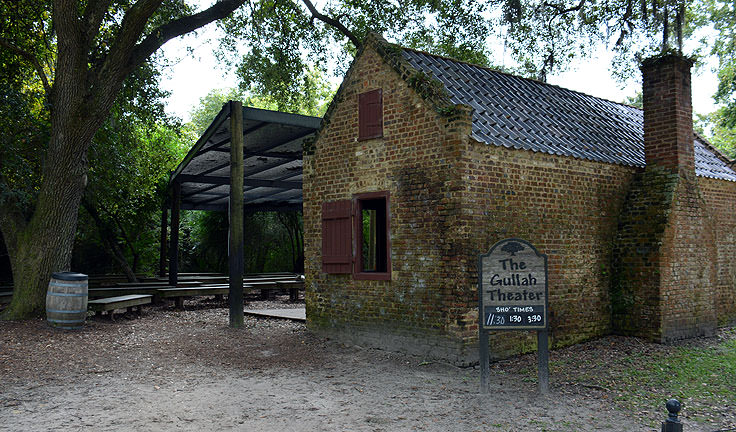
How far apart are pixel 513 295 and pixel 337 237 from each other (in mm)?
3701

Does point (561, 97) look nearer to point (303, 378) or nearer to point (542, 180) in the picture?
point (542, 180)

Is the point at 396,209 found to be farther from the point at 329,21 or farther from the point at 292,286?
the point at 329,21

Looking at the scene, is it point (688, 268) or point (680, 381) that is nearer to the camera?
point (680, 381)

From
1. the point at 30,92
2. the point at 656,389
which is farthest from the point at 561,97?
the point at 30,92

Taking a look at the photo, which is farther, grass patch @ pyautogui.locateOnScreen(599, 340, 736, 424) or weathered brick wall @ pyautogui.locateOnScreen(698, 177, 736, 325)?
weathered brick wall @ pyautogui.locateOnScreen(698, 177, 736, 325)

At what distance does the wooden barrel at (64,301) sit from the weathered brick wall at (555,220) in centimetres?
702

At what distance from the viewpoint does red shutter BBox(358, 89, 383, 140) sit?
9203 mm

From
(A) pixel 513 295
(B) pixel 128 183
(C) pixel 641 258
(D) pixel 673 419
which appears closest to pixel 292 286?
(B) pixel 128 183

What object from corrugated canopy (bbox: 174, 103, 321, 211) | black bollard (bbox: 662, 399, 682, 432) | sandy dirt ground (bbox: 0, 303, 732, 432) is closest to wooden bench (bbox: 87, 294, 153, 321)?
sandy dirt ground (bbox: 0, 303, 732, 432)

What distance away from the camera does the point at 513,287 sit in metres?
6.74

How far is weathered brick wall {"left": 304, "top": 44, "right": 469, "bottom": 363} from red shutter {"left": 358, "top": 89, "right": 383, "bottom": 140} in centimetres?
11

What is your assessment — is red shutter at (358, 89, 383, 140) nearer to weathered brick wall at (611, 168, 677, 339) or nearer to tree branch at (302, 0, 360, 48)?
weathered brick wall at (611, 168, 677, 339)

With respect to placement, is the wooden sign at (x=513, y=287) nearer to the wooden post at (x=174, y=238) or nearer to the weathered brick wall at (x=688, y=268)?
the weathered brick wall at (x=688, y=268)

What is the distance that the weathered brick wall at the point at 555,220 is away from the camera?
8.12 meters
